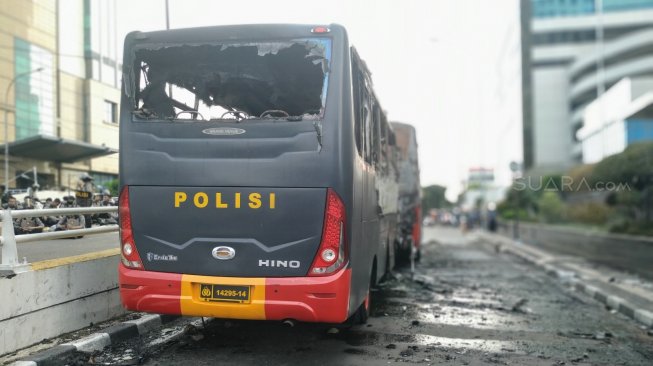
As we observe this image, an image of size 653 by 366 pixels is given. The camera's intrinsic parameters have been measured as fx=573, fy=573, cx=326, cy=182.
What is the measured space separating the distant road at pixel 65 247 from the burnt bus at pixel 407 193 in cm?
551

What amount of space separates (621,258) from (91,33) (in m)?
14.5

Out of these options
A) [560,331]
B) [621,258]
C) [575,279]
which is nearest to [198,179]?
[560,331]

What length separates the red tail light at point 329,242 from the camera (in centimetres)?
481

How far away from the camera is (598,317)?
8.41m

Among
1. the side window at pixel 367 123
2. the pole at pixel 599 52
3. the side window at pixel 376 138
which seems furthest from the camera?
the pole at pixel 599 52

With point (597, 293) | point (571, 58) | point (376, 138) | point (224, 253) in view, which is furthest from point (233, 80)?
point (571, 58)

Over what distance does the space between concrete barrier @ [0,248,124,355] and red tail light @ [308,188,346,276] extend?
2460 mm

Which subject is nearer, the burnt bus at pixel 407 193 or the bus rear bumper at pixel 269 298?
the bus rear bumper at pixel 269 298

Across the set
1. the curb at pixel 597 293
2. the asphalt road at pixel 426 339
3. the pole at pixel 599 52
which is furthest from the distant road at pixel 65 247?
the pole at pixel 599 52

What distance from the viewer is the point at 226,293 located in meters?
4.82

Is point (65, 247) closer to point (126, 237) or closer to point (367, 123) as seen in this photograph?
point (126, 237)

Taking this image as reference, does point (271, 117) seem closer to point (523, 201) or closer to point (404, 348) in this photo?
point (404, 348)

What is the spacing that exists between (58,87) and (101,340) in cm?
579

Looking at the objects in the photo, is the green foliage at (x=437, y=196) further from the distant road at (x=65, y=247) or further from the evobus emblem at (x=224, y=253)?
the evobus emblem at (x=224, y=253)
